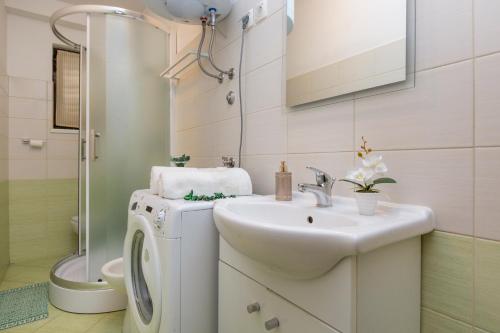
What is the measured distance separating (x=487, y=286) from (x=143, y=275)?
126cm

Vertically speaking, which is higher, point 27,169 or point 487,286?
point 27,169

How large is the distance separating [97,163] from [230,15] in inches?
49.1

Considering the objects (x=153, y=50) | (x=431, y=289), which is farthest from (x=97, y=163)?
(x=431, y=289)

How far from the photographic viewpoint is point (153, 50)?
1.97 m

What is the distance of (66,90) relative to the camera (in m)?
2.80

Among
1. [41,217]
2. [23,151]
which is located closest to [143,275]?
[41,217]

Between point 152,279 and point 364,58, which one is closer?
point 364,58

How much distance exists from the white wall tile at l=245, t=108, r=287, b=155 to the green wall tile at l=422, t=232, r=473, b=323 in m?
0.70

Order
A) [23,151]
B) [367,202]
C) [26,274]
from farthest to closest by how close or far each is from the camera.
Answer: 1. [23,151]
2. [26,274]
3. [367,202]

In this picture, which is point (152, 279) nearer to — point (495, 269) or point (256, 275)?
point (256, 275)

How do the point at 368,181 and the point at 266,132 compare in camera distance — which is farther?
the point at 266,132

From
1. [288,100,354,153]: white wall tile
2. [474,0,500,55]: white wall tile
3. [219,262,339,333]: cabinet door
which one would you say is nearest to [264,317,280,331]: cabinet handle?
[219,262,339,333]: cabinet door

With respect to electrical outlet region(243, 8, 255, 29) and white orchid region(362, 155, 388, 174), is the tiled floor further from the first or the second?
electrical outlet region(243, 8, 255, 29)

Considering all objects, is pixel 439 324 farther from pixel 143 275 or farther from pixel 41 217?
pixel 41 217
